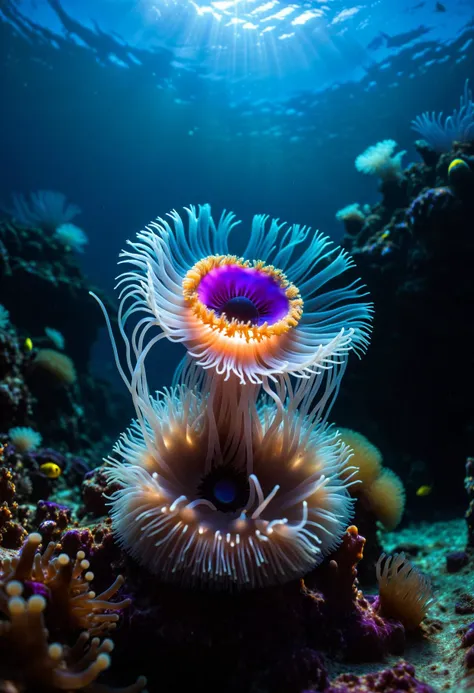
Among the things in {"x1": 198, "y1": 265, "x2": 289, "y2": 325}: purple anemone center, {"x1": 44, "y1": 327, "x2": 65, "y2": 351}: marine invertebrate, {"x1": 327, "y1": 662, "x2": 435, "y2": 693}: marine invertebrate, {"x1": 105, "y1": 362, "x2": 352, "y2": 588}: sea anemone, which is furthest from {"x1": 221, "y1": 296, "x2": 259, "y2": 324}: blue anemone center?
{"x1": 44, "y1": 327, "x2": 65, "y2": 351}: marine invertebrate

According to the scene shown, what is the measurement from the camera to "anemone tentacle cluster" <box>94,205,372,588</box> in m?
2.46

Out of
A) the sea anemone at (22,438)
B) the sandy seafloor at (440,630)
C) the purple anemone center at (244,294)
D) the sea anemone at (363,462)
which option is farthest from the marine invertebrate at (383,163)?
the sea anemone at (22,438)

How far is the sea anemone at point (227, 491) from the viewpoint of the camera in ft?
7.98

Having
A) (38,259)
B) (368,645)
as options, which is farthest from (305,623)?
(38,259)

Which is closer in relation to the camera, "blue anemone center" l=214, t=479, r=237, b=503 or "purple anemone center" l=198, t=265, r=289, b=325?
"blue anemone center" l=214, t=479, r=237, b=503

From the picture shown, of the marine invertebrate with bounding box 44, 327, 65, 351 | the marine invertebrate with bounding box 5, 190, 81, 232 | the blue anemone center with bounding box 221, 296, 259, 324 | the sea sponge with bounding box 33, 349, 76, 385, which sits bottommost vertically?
the sea sponge with bounding box 33, 349, 76, 385

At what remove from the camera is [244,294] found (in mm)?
3732

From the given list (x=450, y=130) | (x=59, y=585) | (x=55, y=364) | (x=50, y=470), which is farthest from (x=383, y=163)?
(x=59, y=585)

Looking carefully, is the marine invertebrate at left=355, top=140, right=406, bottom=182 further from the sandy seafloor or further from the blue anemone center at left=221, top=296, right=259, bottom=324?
the blue anemone center at left=221, top=296, right=259, bottom=324

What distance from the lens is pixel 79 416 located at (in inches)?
432

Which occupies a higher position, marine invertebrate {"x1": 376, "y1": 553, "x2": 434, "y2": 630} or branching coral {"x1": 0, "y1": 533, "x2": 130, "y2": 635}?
marine invertebrate {"x1": 376, "y1": 553, "x2": 434, "y2": 630}

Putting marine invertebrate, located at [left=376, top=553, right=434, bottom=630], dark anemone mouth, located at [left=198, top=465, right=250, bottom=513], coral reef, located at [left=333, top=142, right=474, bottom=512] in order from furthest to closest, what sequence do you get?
coral reef, located at [left=333, top=142, right=474, bottom=512], marine invertebrate, located at [left=376, top=553, right=434, bottom=630], dark anemone mouth, located at [left=198, top=465, right=250, bottom=513]

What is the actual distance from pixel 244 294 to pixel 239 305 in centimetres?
33

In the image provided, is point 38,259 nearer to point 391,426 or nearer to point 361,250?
point 361,250
